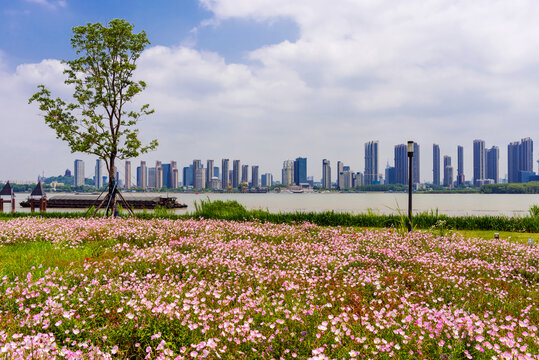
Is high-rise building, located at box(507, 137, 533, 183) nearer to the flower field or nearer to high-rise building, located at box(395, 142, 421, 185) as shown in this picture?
high-rise building, located at box(395, 142, 421, 185)

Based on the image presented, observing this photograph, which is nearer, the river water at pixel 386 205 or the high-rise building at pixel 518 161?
the river water at pixel 386 205

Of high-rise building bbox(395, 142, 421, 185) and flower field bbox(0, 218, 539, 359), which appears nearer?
flower field bbox(0, 218, 539, 359)

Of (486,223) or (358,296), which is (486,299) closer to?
(358,296)

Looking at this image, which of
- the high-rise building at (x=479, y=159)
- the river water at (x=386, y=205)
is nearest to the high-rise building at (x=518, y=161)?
the high-rise building at (x=479, y=159)

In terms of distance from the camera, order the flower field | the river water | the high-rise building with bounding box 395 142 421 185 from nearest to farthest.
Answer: the flower field
the river water
the high-rise building with bounding box 395 142 421 185

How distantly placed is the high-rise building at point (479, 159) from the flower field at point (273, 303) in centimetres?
19677

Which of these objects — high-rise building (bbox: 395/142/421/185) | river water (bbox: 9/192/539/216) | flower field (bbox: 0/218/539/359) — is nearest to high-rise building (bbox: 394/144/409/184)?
high-rise building (bbox: 395/142/421/185)

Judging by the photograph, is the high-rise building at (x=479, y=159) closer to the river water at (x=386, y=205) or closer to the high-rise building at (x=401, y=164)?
the high-rise building at (x=401, y=164)

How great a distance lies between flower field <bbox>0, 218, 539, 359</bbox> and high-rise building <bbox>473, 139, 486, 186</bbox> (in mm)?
196770

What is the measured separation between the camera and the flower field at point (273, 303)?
10.5 ft

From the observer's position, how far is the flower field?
10.5 feet

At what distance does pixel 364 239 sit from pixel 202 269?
4996 millimetres

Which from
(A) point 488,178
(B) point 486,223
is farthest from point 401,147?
(B) point 486,223

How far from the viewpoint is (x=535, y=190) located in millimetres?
128500
